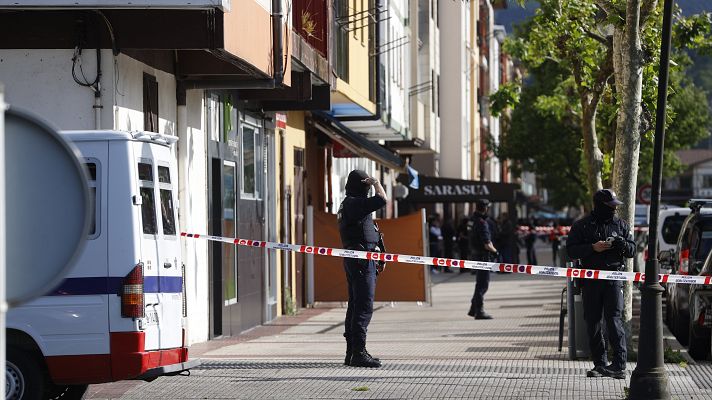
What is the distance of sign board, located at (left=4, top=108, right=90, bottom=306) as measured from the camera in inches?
164

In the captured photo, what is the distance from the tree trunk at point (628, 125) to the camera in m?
14.4

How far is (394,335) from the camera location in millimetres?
18766

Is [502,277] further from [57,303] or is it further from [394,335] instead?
[57,303]

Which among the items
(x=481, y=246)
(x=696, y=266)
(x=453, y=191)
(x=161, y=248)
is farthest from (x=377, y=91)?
(x=161, y=248)

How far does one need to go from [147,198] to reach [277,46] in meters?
6.80

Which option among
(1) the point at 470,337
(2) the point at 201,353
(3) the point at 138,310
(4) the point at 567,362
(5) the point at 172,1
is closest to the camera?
(3) the point at 138,310

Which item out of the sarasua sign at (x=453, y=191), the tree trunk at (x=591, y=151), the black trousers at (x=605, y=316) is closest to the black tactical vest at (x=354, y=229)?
the black trousers at (x=605, y=316)

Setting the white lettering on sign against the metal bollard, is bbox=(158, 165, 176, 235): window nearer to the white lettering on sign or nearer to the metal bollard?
the metal bollard

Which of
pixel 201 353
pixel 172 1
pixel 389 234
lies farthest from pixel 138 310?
pixel 389 234

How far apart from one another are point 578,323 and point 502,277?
26905mm

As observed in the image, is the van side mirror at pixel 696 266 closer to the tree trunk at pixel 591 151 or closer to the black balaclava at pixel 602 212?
the tree trunk at pixel 591 151

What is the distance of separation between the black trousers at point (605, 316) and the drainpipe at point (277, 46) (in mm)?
5318

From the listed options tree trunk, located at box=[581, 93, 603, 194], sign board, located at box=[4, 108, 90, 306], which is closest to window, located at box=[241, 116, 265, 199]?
tree trunk, located at box=[581, 93, 603, 194]

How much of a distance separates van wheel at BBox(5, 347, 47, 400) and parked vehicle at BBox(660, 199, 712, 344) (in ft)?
33.4
